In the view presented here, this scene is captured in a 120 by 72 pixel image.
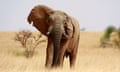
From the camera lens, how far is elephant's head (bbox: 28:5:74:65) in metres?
13.5

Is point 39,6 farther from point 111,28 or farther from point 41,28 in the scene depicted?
point 111,28

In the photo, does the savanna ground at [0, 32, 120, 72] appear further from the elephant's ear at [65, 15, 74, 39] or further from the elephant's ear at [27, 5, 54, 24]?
the elephant's ear at [27, 5, 54, 24]

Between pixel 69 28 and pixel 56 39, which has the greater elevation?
pixel 69 28

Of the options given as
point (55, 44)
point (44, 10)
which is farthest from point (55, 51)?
point (44, 10)

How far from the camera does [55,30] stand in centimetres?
1359

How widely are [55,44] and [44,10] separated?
2112 mm

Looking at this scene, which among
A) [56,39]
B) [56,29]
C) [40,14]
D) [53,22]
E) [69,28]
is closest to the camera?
[56,39]

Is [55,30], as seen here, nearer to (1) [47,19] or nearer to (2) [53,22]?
(2) [53,22]

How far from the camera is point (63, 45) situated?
14344mm

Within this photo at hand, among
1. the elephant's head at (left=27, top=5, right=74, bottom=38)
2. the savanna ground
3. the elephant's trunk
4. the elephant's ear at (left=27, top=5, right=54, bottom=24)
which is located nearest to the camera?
the savanna ground

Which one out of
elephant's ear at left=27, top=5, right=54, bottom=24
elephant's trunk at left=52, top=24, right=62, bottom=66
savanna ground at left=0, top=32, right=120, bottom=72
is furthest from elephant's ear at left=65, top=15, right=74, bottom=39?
savanna ground at left=0, top=32, right=120, bottom=72

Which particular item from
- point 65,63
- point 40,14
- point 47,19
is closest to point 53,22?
point 47,19

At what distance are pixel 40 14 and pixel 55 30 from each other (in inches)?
72.1

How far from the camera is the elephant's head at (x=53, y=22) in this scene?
533 inches
